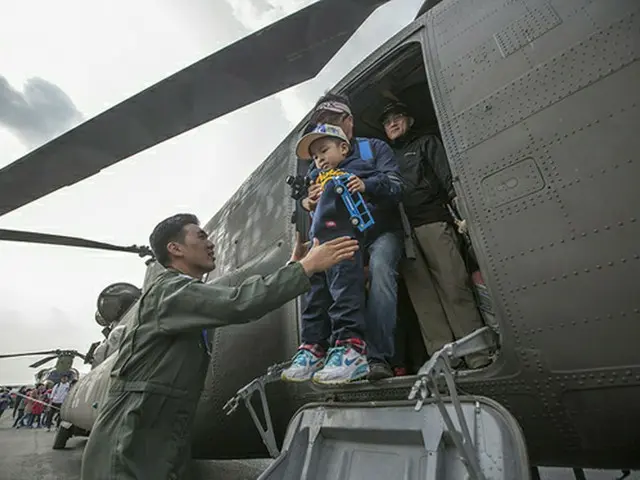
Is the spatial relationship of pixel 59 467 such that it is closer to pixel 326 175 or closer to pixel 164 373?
pixel 164 373

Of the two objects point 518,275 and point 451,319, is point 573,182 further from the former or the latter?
point 451,319

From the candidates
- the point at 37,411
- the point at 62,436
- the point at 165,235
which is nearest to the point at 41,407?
the point at 37,411

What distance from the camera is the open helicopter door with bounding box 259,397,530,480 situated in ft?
4.43

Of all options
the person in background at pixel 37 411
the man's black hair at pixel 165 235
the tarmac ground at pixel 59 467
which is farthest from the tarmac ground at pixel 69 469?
the person in background at pixel 37 411

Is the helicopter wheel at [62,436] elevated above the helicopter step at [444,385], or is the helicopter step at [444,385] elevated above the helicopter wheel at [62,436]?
the helicopter step at [444,385]

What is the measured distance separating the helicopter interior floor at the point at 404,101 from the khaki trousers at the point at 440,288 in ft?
0.40

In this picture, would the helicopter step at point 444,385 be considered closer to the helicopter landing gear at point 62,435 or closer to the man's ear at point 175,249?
the man's ear at point 175,249

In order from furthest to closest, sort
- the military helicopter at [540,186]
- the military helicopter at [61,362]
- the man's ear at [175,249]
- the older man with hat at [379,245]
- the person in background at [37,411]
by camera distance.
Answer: the person in background at [37,411] → the military helicopter at [61,362] → the man's ear at [175,249] → the older man with hat at [379,245] → the military helicopter at [540,186]

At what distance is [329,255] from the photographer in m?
2.17

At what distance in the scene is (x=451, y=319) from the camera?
102 inches

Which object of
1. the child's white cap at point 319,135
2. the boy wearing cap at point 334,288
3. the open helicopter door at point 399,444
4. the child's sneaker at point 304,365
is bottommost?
the open helicopter door at point 399,444

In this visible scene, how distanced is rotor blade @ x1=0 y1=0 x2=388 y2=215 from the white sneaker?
2318 mm

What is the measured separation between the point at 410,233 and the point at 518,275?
0.92 m

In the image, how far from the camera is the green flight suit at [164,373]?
2020mm
